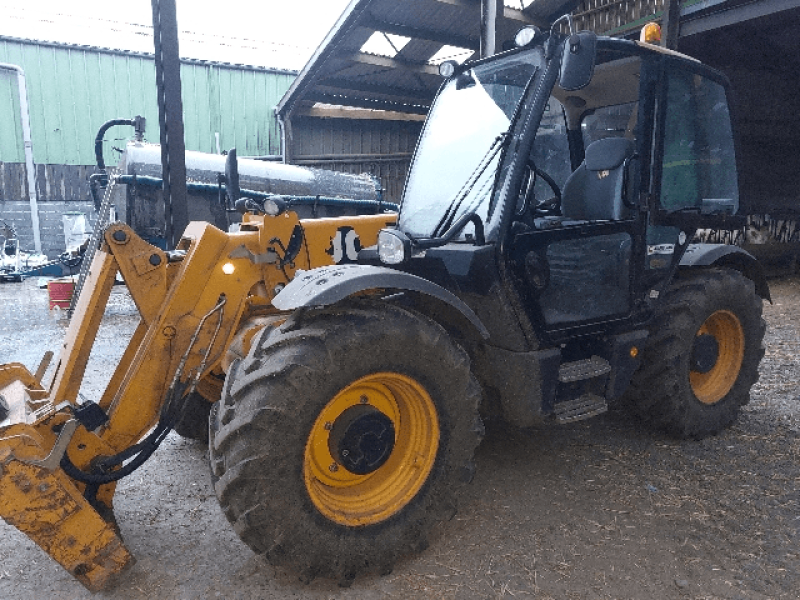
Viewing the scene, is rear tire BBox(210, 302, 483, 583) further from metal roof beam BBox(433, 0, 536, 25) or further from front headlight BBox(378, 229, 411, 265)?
metal roof beam BBox(433, 0, 536, 25)

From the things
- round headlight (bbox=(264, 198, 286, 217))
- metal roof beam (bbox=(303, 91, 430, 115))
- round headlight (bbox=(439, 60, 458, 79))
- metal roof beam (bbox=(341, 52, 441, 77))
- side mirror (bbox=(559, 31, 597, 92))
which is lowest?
round headlight (bbox=(264, 198, 286, 217))

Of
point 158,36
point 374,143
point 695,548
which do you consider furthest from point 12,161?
point 695,548

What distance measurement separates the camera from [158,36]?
548 cm

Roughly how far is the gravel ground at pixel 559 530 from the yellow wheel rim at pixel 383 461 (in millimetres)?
296

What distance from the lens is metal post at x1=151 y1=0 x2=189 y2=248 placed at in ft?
18.0

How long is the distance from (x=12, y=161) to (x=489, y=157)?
15.1m

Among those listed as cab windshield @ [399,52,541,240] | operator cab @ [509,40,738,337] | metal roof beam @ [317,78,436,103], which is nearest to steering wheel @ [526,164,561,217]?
operator cab @ [509,40,738,337]

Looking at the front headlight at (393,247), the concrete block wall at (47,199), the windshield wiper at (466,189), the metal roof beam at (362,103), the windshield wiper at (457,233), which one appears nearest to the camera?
the front headlight at (393,247)

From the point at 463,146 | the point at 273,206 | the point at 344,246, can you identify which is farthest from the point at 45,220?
the point at 463,146

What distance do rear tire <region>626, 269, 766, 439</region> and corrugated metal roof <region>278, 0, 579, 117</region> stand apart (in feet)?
18.4

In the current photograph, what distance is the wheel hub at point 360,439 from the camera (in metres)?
2.49

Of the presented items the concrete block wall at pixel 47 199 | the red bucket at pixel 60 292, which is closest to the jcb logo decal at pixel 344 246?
the red bucket at pixel 60 292

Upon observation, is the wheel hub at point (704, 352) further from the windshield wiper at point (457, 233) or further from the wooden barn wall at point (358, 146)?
the wooden barn wall at point (358, 146)

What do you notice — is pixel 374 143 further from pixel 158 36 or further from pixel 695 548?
pixel 695 548
